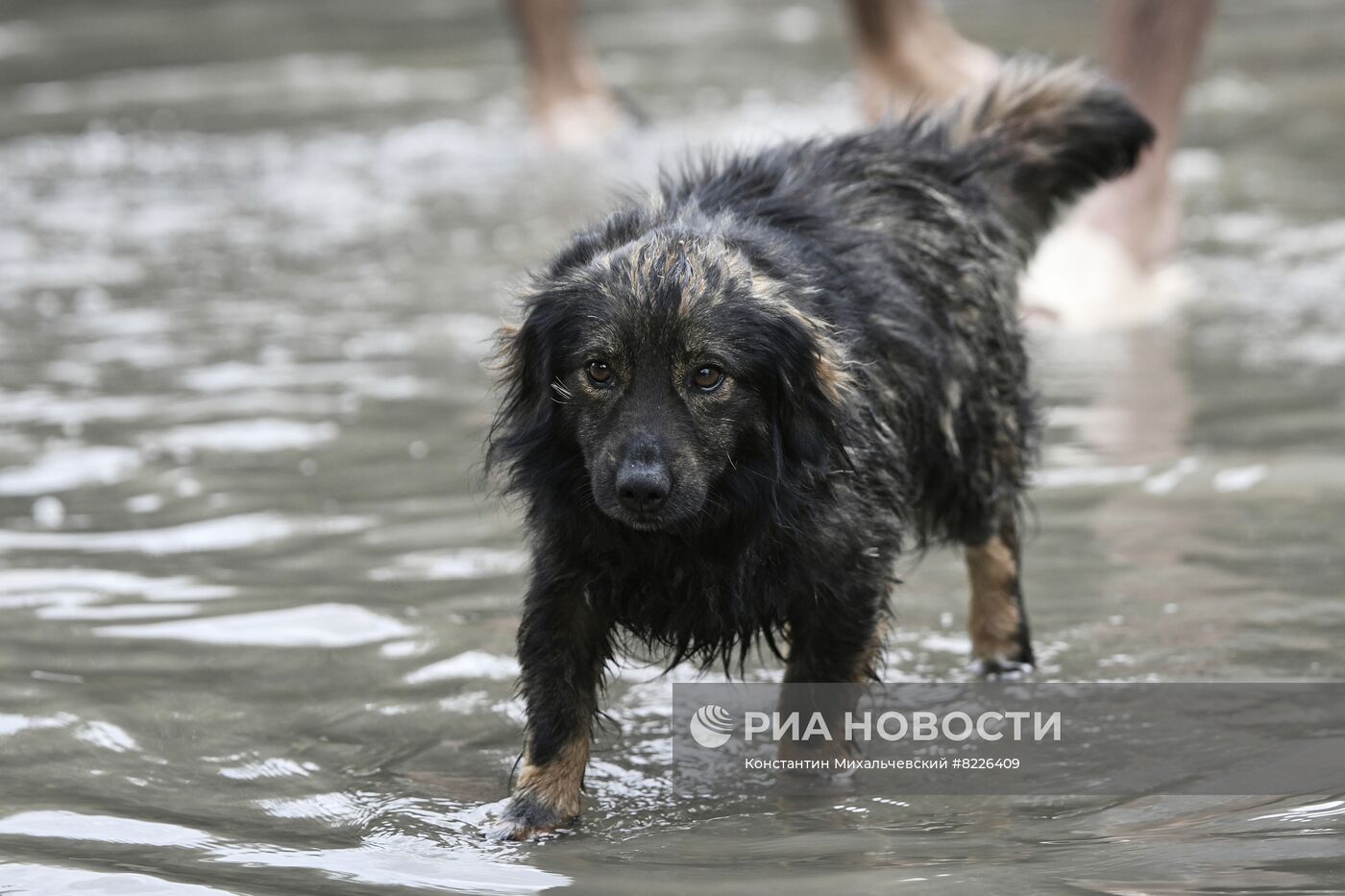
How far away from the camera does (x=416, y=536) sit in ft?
21.6

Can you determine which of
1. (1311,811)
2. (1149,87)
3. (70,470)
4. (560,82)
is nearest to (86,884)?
(1311,811)

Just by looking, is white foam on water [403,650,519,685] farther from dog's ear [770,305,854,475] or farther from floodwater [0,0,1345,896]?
dog's ear [770,305,854,475]

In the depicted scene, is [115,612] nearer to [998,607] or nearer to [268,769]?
[268,769]

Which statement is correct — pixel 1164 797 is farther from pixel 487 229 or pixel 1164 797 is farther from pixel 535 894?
pixel 487 229

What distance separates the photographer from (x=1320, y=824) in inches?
156

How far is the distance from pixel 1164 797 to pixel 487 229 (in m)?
7.85

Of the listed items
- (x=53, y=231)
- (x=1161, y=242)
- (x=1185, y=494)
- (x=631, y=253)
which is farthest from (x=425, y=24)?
(x=631, y=253)

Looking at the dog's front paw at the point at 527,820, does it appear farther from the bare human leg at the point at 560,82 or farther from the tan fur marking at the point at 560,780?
the bare human leg at the point at 560,82

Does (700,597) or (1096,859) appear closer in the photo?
(1096,859)

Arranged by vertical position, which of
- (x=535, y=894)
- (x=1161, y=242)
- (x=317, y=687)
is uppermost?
(x=1161, y=242)

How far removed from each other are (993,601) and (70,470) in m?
3.80

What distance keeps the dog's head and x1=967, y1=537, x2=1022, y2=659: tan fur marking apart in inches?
47.6

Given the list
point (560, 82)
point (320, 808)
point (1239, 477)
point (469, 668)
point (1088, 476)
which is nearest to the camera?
point (320, 808)

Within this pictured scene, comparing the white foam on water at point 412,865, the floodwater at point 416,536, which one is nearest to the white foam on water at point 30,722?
the floodwater at point 416,536
